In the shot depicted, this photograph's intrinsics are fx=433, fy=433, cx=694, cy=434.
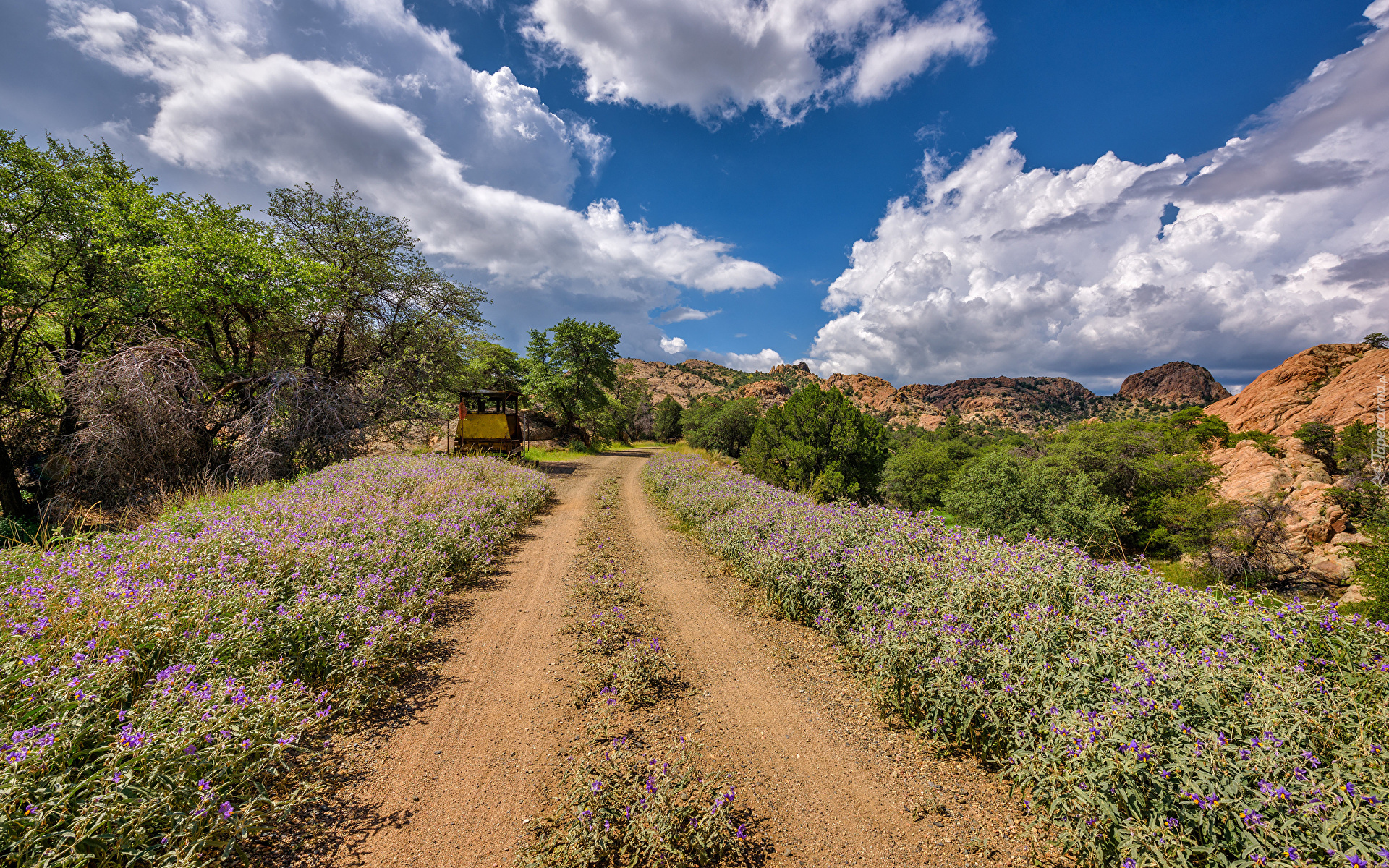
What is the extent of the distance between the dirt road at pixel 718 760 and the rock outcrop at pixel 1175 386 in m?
191

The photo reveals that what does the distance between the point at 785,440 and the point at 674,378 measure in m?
89.6

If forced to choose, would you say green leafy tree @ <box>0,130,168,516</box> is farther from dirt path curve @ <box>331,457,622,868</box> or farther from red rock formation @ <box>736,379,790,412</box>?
red rock formation @ <box>736,379,790,412</box>

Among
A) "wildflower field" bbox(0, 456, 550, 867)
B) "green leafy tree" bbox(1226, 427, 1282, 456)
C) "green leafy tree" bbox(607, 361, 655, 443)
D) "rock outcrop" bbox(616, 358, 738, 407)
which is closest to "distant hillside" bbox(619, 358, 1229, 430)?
"rock outcrop" bbox(616, 358, 738, 407)

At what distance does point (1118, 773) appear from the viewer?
255 cm

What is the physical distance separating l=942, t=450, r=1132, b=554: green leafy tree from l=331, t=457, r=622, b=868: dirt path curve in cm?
2386

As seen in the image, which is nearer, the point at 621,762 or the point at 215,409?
the point at 621,762

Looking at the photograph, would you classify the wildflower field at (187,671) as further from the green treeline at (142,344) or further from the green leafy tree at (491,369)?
the green leafy tree at (491,369)

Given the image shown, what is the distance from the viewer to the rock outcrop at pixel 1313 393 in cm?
3519

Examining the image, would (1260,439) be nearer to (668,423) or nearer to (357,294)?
(668,423)

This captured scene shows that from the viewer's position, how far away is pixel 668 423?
5350 cm

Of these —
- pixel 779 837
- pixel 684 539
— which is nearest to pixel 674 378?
pixel 684 539

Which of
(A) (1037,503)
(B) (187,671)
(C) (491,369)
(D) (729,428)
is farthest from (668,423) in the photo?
(B) (187,671)

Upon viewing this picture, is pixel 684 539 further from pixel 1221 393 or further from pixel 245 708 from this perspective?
pixel 1221 393

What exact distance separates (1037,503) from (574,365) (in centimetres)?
2895
